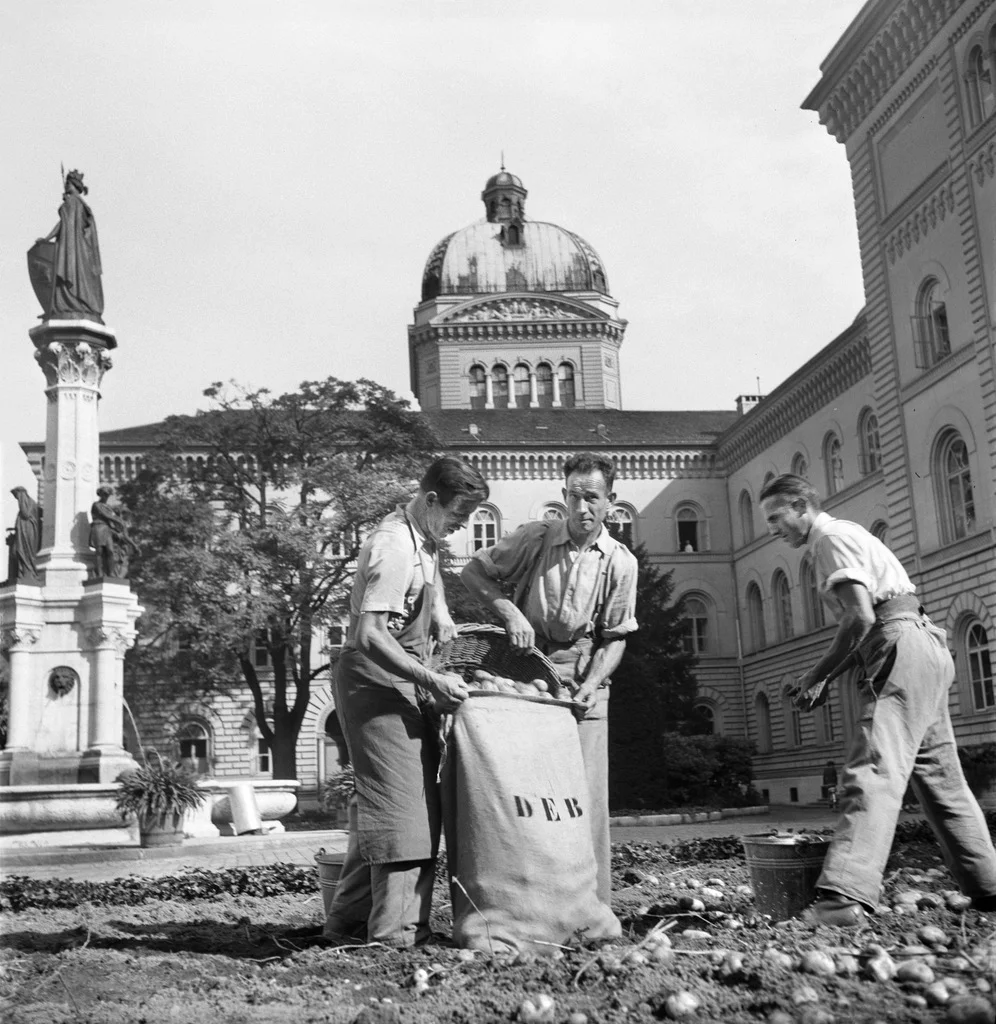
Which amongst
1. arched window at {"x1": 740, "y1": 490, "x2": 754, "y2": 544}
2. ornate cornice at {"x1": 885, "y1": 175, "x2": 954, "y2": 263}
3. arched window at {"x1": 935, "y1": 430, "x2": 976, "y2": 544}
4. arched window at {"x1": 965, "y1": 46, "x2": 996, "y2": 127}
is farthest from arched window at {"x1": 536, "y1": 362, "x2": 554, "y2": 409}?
arched window at {"x1": 965, "y1": 46, "x2": 996, "y2": 127}

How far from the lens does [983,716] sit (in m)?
28.8

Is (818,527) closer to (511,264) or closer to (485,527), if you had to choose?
(485,527)

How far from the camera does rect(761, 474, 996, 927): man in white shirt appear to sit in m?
5.36

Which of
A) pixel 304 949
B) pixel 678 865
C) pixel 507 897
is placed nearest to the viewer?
pixel 507 897

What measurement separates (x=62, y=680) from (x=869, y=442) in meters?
29.7

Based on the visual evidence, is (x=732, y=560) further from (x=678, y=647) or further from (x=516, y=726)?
(x=516, y=726)

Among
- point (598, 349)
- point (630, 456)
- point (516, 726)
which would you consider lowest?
point (516, 726)

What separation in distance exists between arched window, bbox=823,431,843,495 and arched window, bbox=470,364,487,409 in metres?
26.5

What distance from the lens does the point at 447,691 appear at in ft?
16.3

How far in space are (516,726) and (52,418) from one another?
17.2m

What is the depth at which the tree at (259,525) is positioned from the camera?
35.0 metres

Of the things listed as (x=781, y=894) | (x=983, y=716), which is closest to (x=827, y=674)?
(x=781, y=894)

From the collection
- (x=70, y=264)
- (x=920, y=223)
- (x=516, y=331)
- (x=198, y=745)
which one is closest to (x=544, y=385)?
(x=516, y=331)

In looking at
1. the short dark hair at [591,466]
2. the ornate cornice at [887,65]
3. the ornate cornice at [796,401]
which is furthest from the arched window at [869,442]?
the short dark hair at [591,466]
